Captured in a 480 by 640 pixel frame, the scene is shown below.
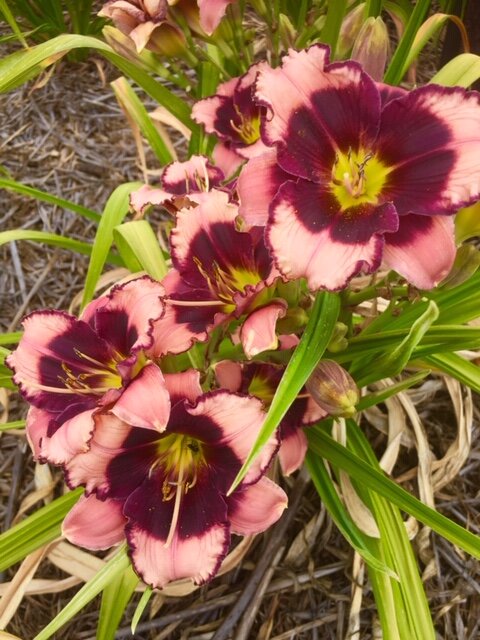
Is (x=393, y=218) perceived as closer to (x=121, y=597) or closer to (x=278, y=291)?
(x=278, y=291)

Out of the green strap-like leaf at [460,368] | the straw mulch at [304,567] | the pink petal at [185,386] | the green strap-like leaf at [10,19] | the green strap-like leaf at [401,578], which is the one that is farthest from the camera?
the green strap-like leaf at [10,19]

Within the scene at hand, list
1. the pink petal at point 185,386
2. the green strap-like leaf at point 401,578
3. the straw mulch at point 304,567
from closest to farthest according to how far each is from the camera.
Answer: the pink petal at point 185,386 < the green strap-like leaf at point 401,578 < the straw mulch at point 304,567

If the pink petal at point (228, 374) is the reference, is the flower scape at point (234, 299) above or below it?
above

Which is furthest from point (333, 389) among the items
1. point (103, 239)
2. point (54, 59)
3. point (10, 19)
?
point (10, 19)

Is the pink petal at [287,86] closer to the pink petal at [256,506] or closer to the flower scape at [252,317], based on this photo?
the flower scape at [252,317]

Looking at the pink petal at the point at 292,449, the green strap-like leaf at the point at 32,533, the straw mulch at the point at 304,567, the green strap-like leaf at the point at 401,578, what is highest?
the green strap-like leaf at the point at 32,533

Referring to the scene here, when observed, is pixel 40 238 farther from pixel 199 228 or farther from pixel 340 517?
pixel 340 517

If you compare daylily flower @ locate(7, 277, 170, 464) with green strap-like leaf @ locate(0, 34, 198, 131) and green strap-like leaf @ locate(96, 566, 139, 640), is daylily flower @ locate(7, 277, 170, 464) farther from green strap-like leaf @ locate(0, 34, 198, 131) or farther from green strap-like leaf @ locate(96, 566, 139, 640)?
green strap-like leaf @ locate(0, 34, 198, 131)

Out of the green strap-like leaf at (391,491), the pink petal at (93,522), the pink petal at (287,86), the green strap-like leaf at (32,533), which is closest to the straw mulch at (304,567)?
the green strap-like leaf at (32,533)

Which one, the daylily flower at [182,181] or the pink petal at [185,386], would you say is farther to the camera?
the daylily flower at [182,181]
